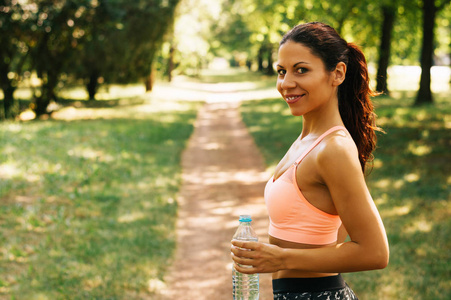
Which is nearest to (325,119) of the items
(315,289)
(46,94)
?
(315,289)

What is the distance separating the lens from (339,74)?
2.04 meters

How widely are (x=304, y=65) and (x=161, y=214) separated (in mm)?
6281

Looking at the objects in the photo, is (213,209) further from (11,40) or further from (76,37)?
(76,37)

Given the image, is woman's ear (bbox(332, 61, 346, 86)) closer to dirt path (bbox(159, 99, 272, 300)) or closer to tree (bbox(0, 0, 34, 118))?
dirt path (bbox(159, 99, 272, 300))

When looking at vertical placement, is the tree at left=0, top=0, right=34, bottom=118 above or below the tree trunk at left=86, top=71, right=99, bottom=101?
above

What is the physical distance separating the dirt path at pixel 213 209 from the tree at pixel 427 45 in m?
8.44

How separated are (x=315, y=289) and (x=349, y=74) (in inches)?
39.4

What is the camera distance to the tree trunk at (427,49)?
58.3 feet

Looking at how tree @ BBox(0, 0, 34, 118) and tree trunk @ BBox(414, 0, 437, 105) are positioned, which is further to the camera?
tree trunk @ BBox(414, 0, 437, 105)

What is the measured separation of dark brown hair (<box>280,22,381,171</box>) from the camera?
6.58ft

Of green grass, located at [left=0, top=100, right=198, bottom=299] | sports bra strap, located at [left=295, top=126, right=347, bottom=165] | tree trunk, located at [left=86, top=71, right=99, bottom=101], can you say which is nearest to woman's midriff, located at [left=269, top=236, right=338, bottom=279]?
sports bra strap, located at [left=295, top=126, right=347, bottom=165]

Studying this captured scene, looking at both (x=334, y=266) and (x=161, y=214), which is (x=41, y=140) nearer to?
(x=161, y=214)

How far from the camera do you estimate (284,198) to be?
2.00 metres

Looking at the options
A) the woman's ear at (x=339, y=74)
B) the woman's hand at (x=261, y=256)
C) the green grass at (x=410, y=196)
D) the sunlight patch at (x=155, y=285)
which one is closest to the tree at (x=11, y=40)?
the green grass at (x=410, y=196)
